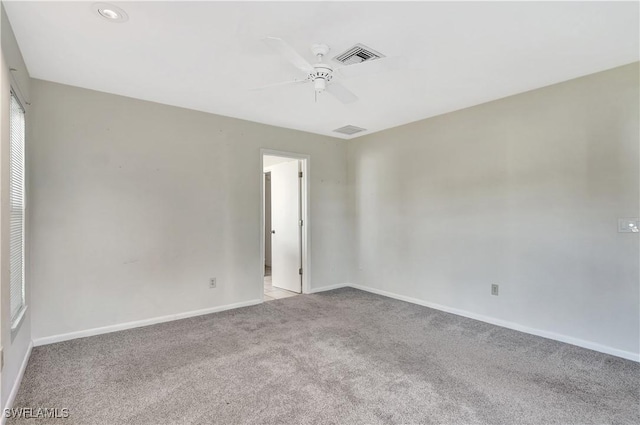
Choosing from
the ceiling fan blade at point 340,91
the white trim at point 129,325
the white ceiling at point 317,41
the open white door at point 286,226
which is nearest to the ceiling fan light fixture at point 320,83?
the ceiling fan blade at point 340,91

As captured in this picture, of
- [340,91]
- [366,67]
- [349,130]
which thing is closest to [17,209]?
[340,91]

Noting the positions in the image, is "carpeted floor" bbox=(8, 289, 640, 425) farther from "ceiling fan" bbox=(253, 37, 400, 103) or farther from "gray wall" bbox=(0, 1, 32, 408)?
"ceiling fan" bbox=(253, 37, 400, 103)

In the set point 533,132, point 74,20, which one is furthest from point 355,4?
point 533,132

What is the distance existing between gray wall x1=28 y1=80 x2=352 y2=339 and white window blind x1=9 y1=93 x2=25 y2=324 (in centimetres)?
32

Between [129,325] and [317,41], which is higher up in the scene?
[317,41]

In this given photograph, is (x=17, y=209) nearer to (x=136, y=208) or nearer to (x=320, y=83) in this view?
(x=136, y=208)

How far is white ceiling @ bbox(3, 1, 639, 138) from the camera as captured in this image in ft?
6.41

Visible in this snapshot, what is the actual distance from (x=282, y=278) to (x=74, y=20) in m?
4.06

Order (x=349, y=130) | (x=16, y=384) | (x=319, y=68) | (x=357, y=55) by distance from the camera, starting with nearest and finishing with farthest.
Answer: (x=16, y=384), (x=319, y=68), (x=357, y=55), (x=349, y=130)

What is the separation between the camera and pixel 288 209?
5.11 metres

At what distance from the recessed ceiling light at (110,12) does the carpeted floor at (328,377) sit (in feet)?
7.92

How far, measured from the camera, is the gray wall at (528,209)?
8.95ft

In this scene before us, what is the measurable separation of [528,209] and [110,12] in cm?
381

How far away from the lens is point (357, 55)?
245cm
